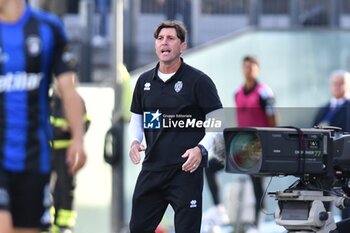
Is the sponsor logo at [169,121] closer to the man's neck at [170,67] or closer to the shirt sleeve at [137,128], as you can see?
the shirt sleeve at [137,128]

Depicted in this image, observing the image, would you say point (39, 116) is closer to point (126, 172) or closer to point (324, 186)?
point (324, 186)

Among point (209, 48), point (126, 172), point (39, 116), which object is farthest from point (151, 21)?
point (39, 116)

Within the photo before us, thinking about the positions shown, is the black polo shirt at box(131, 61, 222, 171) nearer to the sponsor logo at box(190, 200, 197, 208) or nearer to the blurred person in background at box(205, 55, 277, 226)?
the sponsor logo at box(190, 200, 197, 208)

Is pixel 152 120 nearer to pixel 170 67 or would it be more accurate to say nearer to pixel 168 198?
pixel 170 67

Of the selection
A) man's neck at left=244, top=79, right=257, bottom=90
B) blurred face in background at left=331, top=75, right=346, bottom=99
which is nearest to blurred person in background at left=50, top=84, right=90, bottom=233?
man's neck at left=244, top=79, right=257, bottom=90

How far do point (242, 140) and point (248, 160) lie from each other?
0.13 metres

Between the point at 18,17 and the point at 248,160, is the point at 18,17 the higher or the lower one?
the higher one

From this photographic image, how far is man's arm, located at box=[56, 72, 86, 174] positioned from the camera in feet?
21.4

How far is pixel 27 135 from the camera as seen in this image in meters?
6.57

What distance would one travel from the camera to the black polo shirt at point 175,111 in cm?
852

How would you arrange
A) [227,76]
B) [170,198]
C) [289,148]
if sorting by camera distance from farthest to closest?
[227,76], [170,198], [289,148]

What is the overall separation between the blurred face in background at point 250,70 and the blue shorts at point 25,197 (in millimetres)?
6393

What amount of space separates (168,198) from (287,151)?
3.27ft

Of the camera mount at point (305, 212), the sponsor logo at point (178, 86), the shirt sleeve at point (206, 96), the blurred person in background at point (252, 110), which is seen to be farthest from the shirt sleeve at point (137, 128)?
the blurred person in background at point (252, 110)
